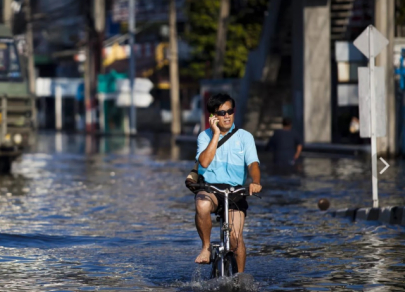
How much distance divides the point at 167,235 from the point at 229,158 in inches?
183

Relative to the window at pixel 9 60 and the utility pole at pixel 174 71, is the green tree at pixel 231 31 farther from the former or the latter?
the window at pixel 9 60

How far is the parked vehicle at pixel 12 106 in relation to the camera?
81.2 feet

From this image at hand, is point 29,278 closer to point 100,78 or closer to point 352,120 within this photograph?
point 352,120

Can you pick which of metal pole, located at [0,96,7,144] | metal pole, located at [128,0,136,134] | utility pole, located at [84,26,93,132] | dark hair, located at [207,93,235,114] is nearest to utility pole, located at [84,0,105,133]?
utility pole, located at [84,26,93,132]

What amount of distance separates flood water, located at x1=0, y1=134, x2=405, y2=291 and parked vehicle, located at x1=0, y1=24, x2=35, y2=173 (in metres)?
0.78

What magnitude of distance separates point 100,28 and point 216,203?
55.3m

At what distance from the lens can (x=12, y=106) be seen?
2505 centimetres

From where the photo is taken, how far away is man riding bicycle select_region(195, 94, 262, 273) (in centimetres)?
866

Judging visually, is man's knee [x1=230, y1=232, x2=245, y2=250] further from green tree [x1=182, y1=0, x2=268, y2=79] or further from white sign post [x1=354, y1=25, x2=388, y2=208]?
green tree [x1=182, y1=0, x2=268, y2=79]

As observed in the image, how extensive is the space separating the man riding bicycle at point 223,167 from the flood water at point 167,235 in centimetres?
41

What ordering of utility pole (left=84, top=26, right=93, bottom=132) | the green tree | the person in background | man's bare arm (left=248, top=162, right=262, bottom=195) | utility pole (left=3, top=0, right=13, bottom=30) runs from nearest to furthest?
man's bare arm (left=248, top=162, right=262, bottom=195) → the person in background → utility pole (left=3, top=0, right=13, bottom=30) → the green tree → utility pole (left=84, top=26, right=93, bottom=132)

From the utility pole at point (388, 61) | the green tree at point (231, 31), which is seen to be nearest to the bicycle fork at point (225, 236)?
the utility pole at point (388, 61)

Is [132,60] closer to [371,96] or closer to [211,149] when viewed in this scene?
[371,96]

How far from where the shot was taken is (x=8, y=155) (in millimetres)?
25047
